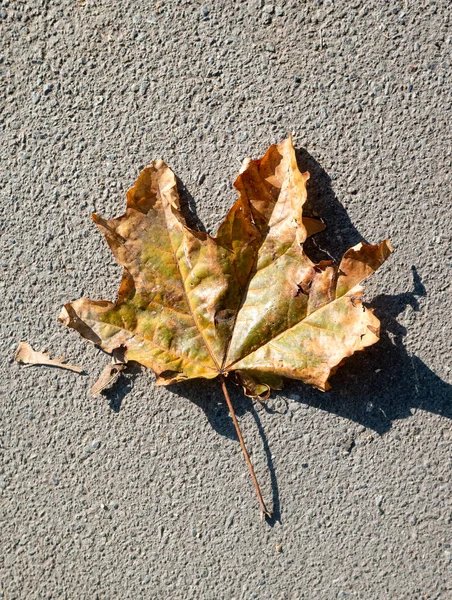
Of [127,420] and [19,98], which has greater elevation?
[19,98]

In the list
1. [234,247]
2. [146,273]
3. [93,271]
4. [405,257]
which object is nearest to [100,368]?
[93,271]

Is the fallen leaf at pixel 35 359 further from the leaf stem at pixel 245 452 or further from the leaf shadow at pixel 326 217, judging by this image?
the leaf shadow at pixel 326 217

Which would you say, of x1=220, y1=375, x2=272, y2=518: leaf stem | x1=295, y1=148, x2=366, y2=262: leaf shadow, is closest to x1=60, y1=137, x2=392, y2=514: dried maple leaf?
x1=220, y1=375, x2=272, y2=518: leaf stem

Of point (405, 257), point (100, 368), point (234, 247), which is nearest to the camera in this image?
point (234, 247)

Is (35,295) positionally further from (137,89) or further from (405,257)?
(405,257)

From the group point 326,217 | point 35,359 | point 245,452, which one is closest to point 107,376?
point 35,359

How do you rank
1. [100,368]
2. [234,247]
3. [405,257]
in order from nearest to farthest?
[234,247] < [405,257] < [100,368]

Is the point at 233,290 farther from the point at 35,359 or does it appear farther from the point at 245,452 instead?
the point at 35,359
